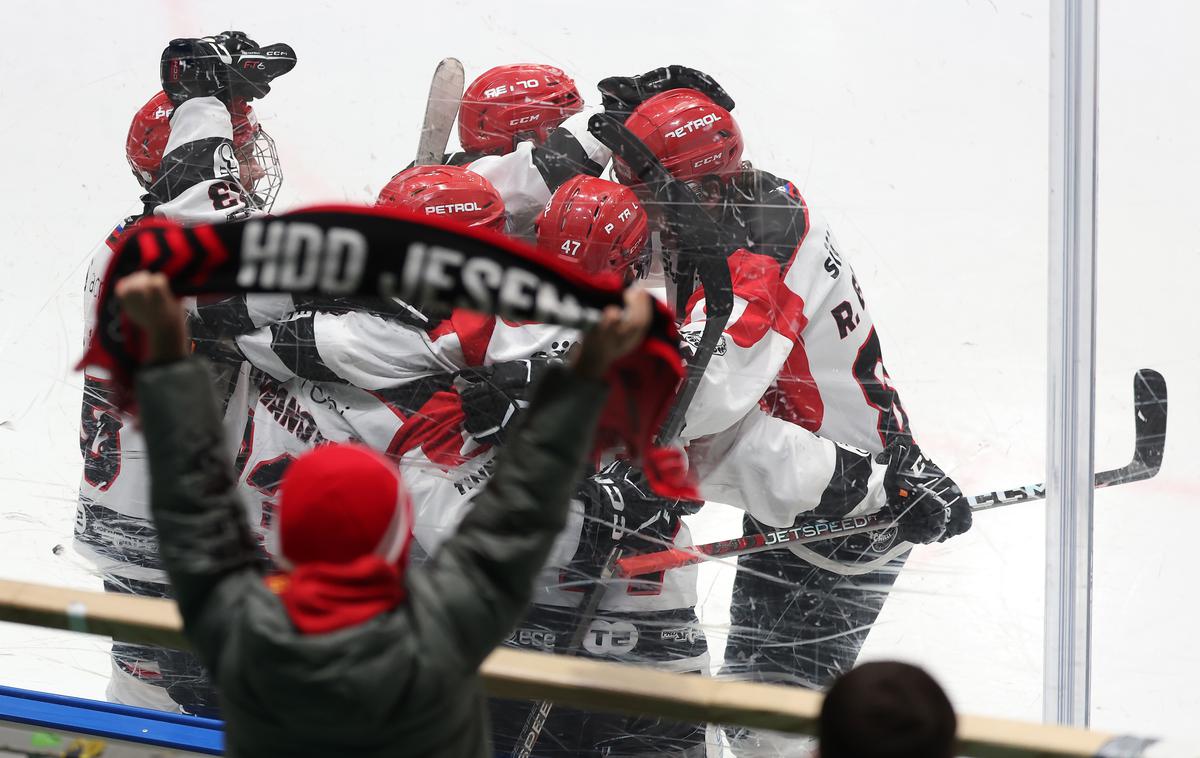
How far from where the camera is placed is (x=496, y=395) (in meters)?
2.10

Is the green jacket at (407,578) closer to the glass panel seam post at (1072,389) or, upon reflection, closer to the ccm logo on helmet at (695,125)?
the ccm logo on helmet at (695,125)

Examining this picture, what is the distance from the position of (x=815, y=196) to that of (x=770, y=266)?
0.28 metres

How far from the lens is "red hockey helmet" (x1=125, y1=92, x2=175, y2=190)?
2490 millimetres

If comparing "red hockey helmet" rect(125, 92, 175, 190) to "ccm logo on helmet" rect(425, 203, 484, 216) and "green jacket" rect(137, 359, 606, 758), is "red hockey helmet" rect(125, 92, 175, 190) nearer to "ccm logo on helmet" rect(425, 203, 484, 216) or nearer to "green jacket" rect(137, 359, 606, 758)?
"ccm logo on helmet" rect(425, 203, 484, 216)

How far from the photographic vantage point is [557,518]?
0.96m

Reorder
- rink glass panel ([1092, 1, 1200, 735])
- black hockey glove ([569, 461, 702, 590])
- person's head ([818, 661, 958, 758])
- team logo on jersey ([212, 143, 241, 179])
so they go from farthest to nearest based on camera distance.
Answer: rink glass panel ([1092, 1, 1200, 735]) < team logo on jersey ([212, 143, 241, 179]) < black hockey glove ([569, 461, 702, 590]) < person's head ([818, 661, 958, 758])

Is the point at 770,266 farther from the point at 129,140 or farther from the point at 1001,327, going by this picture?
the point at 129,140

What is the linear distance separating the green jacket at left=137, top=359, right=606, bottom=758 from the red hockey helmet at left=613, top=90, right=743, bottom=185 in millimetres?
1371

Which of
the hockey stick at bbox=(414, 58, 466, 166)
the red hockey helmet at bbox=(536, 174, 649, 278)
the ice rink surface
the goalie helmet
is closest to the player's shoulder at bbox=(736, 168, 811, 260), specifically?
the ice rink surface

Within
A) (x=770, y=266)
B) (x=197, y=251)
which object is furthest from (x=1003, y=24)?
(x=197, y=251)

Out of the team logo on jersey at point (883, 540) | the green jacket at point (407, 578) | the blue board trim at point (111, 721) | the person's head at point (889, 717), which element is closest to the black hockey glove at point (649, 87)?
the team logo on jersey at point (883, 540)

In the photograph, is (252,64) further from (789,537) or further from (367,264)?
(367,264)

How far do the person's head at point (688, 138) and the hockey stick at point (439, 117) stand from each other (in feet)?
1.42

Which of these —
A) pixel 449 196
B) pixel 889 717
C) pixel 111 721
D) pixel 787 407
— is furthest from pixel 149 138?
pixel 889 717
